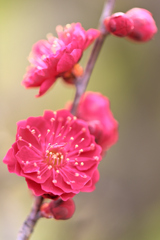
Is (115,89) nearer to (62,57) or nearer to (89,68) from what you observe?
(89,68)

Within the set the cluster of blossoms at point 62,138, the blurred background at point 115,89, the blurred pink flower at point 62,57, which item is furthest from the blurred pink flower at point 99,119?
the blurred background at point 115,89

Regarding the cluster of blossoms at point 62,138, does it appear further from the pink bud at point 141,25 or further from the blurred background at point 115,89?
the blurred background at point 115,89

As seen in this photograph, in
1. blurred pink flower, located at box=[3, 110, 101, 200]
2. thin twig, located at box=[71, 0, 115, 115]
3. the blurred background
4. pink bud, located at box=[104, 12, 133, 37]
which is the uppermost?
pink bud, located at box=[104, 12, 133, 37]

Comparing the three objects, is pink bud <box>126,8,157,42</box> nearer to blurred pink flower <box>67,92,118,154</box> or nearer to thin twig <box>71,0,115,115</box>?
thin twig <box>71,0,115,115</box>

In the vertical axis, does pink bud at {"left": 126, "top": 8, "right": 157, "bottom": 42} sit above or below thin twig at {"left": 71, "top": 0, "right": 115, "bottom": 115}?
above

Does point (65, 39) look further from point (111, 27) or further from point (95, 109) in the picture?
point (95, 109)

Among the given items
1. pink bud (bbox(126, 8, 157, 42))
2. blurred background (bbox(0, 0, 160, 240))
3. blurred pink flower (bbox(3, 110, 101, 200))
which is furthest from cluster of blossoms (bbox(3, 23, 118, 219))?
blurred background (bbox(0, 0, 160, 240))

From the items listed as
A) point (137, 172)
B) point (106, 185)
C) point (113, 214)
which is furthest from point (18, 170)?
point (137, 172)
